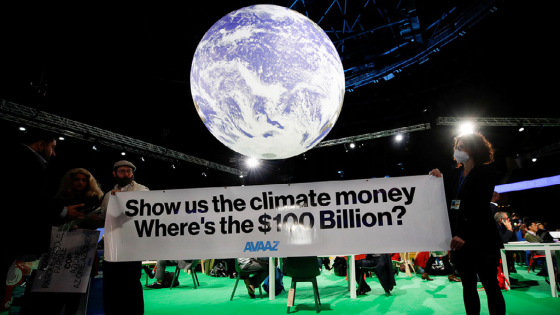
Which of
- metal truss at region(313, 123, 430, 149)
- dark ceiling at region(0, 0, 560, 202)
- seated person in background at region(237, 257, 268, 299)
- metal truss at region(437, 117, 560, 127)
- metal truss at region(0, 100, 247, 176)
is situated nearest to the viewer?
seated person in background at region(237, 257, 268, 299)

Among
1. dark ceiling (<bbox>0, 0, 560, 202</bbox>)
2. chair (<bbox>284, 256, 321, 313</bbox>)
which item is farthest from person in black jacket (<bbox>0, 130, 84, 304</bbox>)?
dark ceiling (<bbox>0, 0, 560, 202</bbox>)

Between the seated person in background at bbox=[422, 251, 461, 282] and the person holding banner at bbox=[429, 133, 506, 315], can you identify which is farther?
the seated person in background at bbox=[422, 251, 461, 282]

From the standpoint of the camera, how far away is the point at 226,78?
1644 mm

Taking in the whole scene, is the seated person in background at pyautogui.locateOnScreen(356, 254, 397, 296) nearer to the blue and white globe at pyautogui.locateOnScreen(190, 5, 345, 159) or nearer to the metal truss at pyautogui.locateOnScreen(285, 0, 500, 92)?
the blue and white globe at pyautogui.locateOnScreen(190, 5, 345, 159)

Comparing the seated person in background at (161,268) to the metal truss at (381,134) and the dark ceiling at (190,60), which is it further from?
the metal truss at (381,134)

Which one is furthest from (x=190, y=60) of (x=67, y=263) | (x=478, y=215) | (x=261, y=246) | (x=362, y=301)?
(x=478, y=215)

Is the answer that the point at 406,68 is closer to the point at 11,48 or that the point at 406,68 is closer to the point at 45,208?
the point at 45,208

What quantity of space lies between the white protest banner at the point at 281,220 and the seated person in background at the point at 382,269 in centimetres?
226

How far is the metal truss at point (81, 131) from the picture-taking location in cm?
729

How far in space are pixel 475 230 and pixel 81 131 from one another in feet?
34.1

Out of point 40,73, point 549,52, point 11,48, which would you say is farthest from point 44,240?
point 549,52

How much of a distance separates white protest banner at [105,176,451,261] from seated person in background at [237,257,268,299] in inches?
81.5

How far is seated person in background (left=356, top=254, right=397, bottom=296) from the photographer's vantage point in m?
4.23

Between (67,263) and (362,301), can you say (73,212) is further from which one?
(362,301)
